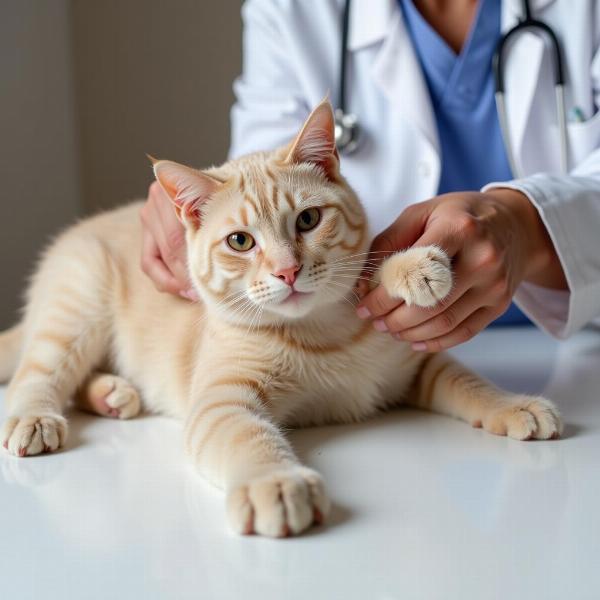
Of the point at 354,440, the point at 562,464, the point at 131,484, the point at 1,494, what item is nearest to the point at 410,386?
the point at 354,440

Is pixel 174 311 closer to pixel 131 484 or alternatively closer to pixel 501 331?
pixel 131 484

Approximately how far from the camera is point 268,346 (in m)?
1.06

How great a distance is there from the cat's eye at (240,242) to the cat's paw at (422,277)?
0.20 meters

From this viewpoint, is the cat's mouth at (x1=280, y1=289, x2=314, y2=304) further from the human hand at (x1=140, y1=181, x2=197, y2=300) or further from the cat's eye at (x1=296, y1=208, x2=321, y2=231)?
the human hand at (x1=140, y1=181, x2=197, y2=300)

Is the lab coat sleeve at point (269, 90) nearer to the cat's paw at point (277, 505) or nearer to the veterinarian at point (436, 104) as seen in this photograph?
the veterinarian at point (436, 104)

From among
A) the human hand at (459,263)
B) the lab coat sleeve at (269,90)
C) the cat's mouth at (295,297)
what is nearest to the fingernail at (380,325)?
the human hand at (459,263)

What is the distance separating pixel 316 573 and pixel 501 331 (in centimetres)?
115

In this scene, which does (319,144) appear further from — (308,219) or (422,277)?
(422,277)

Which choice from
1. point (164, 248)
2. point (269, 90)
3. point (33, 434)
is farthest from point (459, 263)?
point (269, 90)

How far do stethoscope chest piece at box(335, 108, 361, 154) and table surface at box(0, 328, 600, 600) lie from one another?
69 cm

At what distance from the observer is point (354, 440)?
1.00 meters

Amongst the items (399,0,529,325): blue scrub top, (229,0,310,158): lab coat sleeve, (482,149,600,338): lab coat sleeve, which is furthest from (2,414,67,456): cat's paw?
(399,0,529,325): blue scrub top

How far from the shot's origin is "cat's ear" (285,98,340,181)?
3.35 ft

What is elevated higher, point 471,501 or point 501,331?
point 471,501
